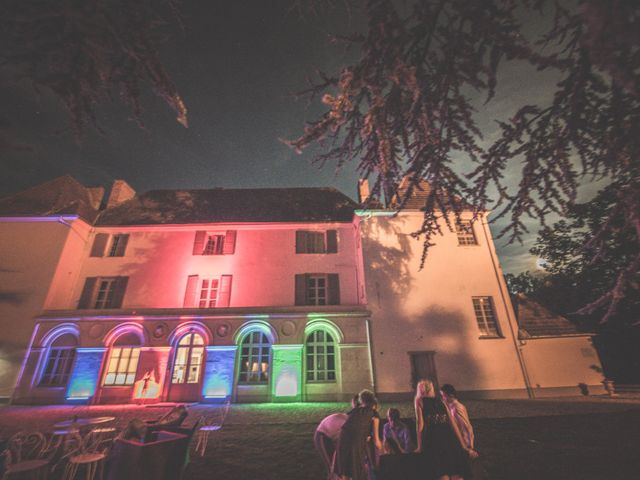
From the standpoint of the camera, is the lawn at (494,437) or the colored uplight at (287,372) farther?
the colored uplight at (287,372)

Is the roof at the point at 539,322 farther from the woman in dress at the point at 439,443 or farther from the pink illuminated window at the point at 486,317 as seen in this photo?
the woman in dress at the point at 439,443

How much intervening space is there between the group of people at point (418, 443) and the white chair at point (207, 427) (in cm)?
348

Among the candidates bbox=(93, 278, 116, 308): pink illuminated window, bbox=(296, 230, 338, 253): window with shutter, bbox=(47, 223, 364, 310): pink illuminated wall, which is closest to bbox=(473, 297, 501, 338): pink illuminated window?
bbox=(47, 223, 364, 310): pink illuminated wall

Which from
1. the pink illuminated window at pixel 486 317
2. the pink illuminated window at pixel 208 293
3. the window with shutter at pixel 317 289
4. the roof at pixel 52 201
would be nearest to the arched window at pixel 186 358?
the pink illuminated window at pixel 208 293

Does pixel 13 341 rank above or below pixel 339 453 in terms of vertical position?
above

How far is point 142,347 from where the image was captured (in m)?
13.1

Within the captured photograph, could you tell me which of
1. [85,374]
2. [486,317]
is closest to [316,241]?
[486,317]

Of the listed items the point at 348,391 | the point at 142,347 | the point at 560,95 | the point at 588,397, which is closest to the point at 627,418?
the point at 588,397

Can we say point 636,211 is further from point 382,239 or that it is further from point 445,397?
point 382,239

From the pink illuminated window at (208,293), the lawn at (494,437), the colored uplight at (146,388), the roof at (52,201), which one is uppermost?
the roof at (52,201)

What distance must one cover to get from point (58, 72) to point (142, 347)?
13.7 meters

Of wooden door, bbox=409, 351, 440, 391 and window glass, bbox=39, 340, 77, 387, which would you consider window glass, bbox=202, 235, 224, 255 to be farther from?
wooden door, bbox=409, 351, 440, 391

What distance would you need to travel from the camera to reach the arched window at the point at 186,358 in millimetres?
13141

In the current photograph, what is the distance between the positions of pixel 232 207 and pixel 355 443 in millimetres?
16529
